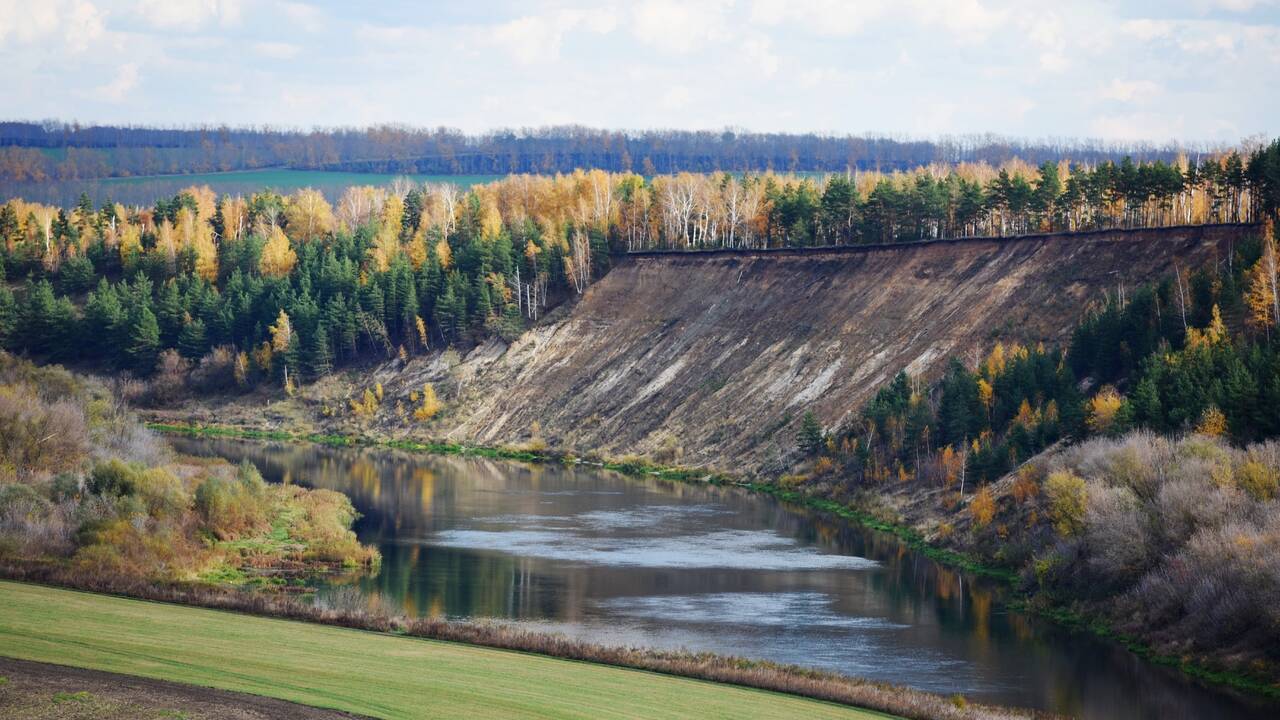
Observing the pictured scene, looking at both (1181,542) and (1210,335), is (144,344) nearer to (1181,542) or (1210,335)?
(1210,335)

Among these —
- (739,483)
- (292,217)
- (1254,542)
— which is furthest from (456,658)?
(292,217)

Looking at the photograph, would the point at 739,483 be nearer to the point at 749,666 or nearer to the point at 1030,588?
the point at 1030,588

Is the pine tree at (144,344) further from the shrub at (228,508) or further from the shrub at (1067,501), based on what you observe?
the shrub at (1067,501)

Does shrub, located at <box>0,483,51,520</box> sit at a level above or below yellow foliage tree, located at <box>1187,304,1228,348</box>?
below

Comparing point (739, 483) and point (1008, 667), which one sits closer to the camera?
point (1008, 667)

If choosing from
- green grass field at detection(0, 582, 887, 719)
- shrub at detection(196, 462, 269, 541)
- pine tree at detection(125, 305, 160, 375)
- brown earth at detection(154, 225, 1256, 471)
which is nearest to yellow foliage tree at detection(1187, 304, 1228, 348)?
brown earth at detection(154, 225, 1256, 471)

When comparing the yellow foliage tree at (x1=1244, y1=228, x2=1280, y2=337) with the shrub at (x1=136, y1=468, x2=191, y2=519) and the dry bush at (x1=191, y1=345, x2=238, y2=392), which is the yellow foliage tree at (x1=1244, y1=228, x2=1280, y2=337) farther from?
the dry bush at (x1=191, y1=345, x2=238, y2=392)

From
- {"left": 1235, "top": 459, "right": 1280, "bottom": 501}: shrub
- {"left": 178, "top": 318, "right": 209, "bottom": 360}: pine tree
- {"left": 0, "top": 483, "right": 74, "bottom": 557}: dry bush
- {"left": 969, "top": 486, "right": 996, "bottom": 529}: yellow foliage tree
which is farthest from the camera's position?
{"left": 178, "top": 318, "right": 209, "bottom": 360}: pine tree
